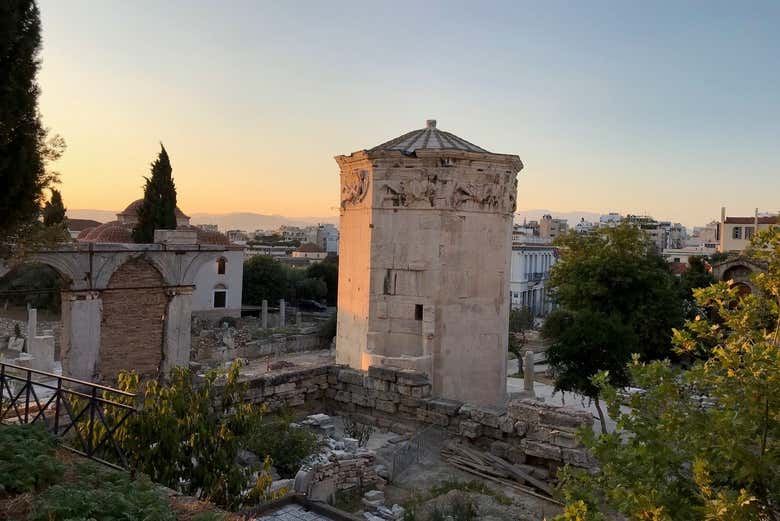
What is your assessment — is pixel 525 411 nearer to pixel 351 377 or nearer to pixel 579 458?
pixel 579 458

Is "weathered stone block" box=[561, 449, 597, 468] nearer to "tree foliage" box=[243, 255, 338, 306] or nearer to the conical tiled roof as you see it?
the conical tiled roof

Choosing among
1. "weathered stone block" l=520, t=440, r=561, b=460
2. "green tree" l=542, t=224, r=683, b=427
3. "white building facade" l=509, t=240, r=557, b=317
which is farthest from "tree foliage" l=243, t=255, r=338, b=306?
"weathered stone block" l=520, t=440, r=561, b=460

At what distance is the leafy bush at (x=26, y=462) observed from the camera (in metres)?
4.67

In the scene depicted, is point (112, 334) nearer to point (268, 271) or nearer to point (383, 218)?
point (383, 218)

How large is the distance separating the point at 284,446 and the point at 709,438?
523 cm

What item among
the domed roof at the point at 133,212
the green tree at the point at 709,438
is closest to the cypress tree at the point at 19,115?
the green tree at the point at 709,438

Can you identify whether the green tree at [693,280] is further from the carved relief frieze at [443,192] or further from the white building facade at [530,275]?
the carved relief frieze at [443,192]

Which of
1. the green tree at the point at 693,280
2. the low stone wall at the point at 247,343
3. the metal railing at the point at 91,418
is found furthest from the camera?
the green tree at the point at 693,280

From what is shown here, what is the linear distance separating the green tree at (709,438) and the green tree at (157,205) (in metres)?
27.8

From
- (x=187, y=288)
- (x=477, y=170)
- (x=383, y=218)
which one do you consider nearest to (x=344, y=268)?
(x=383, y=218)

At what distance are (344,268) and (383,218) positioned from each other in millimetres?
1484

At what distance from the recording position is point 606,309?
825 inches

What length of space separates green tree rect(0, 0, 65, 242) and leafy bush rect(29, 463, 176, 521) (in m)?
3.30

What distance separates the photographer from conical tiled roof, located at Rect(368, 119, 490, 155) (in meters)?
11.5
